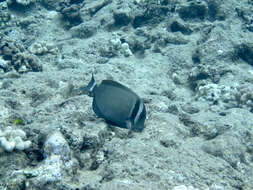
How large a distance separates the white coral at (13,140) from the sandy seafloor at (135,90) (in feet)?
0.15

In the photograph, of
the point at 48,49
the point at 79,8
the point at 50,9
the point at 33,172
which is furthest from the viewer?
the point at 50,9

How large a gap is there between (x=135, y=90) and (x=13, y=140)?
2.60 m

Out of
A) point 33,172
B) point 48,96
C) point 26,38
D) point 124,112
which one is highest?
point 124,112

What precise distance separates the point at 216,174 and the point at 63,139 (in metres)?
1.87

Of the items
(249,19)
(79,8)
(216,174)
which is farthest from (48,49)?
(249,19)

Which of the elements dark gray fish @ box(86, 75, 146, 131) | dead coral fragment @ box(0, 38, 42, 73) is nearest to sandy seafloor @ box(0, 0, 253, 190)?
dead coral fragment @ box(0, 38, 42, 73)

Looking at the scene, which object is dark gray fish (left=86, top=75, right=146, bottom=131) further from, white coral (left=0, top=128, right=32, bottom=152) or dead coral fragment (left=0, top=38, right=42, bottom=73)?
dead coral fragment (left=0, top=38, right=42, bottom=73)

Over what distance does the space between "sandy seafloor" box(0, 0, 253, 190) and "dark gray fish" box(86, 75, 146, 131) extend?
0.44m

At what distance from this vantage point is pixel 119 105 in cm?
266

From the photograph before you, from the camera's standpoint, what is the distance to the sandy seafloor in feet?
8.45

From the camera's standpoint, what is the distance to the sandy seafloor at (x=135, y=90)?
257cm

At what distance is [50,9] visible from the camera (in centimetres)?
1011

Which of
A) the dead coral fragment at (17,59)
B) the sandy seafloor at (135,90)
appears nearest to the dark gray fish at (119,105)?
the sandy seafloor at (135,90)

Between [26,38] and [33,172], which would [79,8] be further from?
[33,172]
